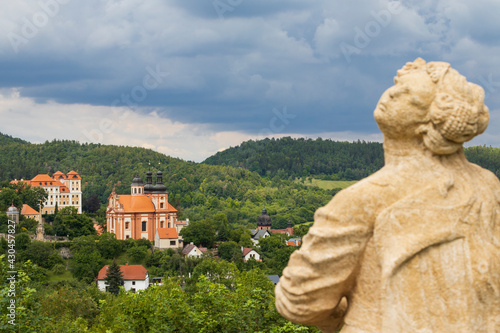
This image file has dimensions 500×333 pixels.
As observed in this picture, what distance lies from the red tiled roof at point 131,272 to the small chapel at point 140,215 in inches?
831

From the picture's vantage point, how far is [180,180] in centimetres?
15612

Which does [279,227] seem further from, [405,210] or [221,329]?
[405,210]

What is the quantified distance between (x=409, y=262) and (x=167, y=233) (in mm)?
88294

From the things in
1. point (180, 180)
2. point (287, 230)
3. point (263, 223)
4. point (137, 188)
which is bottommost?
point (287, 230)

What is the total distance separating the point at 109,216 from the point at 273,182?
83726 mm

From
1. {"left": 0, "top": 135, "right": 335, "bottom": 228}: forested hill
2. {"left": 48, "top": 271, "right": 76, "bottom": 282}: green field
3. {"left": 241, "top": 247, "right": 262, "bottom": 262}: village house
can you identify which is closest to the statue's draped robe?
{"left": 48, "top": 271, "right": 76, "bottom": 282}: green field

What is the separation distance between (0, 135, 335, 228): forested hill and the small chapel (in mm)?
18862

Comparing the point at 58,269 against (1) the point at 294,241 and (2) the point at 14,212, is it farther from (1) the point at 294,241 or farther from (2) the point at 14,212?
(1) the point at 294,241

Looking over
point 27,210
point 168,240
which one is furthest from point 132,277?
point 27,210

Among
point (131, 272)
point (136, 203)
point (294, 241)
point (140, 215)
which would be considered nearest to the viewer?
point (131, 272)

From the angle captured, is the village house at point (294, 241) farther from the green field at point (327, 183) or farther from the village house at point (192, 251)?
the green field at point (327, 183)

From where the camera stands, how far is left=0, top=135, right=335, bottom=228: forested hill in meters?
138

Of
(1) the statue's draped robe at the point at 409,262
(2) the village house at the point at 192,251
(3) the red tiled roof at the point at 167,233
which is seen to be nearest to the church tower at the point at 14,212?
(3) the red tiled roof at the point at 167,233

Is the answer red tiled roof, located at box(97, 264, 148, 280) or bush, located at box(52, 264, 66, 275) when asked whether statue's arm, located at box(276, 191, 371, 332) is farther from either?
bush, located at box(52, 264, 66, 275)
